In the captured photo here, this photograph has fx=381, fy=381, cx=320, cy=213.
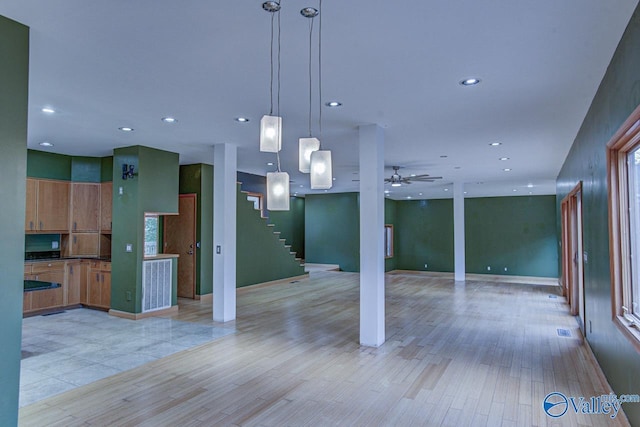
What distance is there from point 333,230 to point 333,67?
11.0 meters

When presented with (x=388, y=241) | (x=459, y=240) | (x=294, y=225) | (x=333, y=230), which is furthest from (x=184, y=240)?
(x=388, y=241)

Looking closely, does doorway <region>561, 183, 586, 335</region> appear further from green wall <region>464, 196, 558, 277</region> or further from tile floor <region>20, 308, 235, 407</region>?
green wall <region>464, 196, 558, 277</region>

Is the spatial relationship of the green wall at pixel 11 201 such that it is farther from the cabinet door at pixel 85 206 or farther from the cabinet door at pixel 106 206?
the cabinet door at pixel 85 206

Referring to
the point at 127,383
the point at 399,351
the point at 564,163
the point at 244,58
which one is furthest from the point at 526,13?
Result: the point at 564,163

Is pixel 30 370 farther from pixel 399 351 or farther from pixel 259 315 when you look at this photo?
pixel 399 351

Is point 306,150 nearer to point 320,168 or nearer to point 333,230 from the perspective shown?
point 320,168

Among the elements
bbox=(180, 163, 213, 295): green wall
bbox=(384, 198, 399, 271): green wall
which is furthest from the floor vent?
bbox=(384, 198, 399, 271): green wall

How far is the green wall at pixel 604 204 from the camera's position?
8.25 ft

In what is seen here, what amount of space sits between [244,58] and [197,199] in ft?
17.5

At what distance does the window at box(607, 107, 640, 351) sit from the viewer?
2.73 metres

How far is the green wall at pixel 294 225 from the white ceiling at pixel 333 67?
29.4ft

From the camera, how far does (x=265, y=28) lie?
254 centimetres

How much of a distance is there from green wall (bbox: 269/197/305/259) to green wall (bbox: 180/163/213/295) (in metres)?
6.41

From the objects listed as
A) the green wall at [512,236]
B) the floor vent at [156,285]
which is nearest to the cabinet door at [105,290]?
the floor vent at [156,285]
